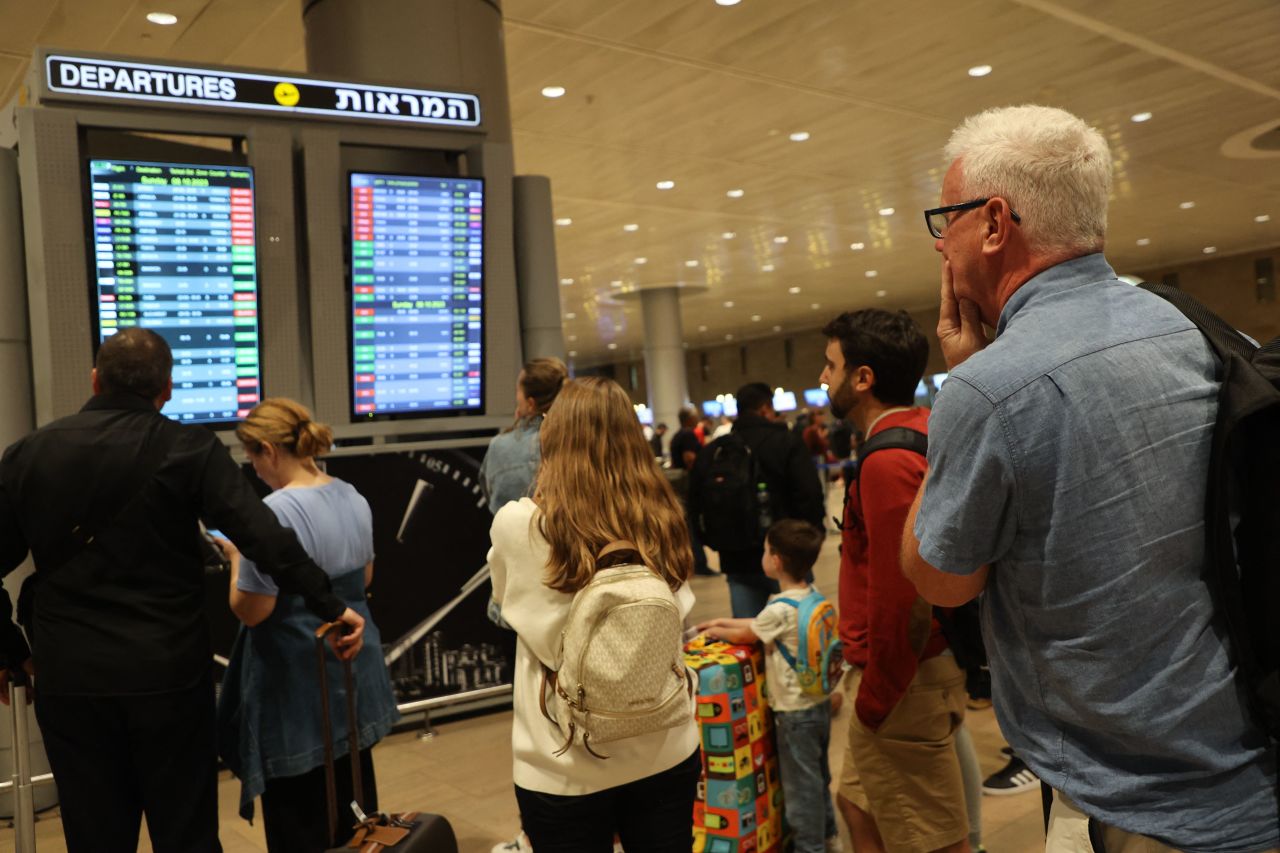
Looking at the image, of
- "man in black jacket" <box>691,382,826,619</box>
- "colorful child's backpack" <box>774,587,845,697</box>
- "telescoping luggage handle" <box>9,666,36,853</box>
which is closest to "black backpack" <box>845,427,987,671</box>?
"colorful child's backpack" <box>774,587,845,697</box>

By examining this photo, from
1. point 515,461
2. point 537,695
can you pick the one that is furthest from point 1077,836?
point 515,461

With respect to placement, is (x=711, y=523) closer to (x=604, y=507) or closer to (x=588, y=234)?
(x=604, y=507)

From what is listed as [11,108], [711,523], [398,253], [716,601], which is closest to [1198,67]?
[716,601]

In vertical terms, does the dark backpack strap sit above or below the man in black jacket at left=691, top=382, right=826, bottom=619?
above

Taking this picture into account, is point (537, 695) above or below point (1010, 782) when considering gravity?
above

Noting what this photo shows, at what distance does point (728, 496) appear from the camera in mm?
5500

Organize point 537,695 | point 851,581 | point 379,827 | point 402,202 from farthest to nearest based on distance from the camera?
1. point 402,202
2. point 851,581
3. point 379,827
4. point 537,695

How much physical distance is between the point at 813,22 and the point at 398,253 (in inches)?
170

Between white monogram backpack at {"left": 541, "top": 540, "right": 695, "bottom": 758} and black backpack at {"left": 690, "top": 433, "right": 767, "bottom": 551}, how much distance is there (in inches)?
135

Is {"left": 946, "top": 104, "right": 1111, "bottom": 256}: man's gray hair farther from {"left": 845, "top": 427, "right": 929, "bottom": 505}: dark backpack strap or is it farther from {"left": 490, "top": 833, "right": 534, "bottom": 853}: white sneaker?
{"left": 490, "top": 833, "right": 534, "bottom": 853}: white sneaker

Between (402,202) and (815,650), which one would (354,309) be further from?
(815,650)

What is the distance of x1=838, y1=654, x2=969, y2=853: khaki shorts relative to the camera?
8.46ft

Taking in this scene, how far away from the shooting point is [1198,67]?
30.9ft

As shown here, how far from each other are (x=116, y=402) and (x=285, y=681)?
36.2 inches
